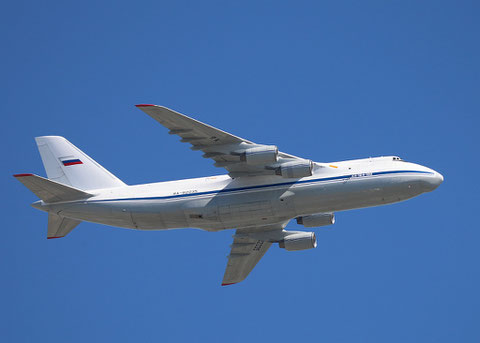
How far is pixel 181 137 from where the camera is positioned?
28578mm

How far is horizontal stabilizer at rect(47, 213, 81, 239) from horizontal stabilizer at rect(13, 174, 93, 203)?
118 cm

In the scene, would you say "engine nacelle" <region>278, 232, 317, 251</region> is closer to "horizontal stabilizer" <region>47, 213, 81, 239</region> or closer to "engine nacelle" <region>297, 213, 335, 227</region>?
"engine nacelle" <region>297, 213, 335, 227</region>

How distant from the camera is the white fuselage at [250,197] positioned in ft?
95.0

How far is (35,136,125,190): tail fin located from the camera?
32.2 metres

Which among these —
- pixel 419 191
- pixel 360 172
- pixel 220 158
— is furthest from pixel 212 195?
pixel 419 191

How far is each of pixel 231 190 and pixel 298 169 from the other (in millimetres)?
3209

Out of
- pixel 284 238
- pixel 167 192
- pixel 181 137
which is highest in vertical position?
pixel 181 137

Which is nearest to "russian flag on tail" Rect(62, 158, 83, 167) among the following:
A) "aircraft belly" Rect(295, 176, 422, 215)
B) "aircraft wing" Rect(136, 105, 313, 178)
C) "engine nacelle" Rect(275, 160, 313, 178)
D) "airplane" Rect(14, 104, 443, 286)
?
"airplane" Rect(14, 104, 443, 286)

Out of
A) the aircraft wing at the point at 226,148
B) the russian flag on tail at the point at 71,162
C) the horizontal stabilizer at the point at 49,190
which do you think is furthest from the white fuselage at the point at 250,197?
the russian flag on tail at the point at 71,162

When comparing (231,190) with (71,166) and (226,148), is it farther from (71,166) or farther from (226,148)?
(71,166)

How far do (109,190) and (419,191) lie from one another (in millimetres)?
13541

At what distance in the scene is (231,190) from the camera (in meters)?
30.0

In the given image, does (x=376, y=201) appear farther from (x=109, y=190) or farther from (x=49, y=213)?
(x=49, y=213)

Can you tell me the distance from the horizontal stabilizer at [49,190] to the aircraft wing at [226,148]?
18.7ft
